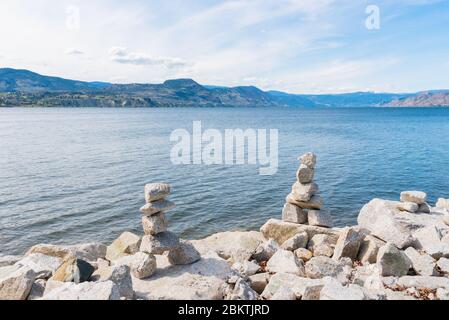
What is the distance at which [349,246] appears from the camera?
62.8ft

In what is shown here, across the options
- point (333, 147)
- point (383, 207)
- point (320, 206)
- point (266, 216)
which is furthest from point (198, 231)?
point (333, 147)

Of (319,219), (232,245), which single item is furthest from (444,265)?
(232,245)

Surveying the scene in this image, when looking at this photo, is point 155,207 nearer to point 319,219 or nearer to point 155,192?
point 155,192

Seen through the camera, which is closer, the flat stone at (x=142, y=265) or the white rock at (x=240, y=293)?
the white rock at (x=240, y=293)

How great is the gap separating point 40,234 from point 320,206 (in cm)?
2139

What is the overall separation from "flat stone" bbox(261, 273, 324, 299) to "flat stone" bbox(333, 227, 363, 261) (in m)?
5.25

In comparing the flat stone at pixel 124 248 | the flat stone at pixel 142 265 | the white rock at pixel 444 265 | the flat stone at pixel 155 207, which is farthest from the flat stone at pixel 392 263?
the flat stone at pixel 124 248

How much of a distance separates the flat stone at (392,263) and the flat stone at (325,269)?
64.0 inches

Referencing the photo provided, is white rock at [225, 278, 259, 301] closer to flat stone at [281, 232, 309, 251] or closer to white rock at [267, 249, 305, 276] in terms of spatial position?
white rock at [267, 249, 305, 276]

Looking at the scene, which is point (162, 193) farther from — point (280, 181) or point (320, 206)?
point (280, 181)

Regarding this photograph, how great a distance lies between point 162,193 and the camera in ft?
53.4

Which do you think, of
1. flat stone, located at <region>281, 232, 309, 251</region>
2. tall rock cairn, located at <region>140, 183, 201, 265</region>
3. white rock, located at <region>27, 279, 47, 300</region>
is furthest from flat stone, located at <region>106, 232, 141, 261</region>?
flat stone, located at <region>281, 232, 309, 251</region>

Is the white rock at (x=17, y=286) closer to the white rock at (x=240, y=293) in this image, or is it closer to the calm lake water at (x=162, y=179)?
the white rock at (x=240, y=293)

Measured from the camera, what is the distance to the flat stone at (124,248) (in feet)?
68.0
